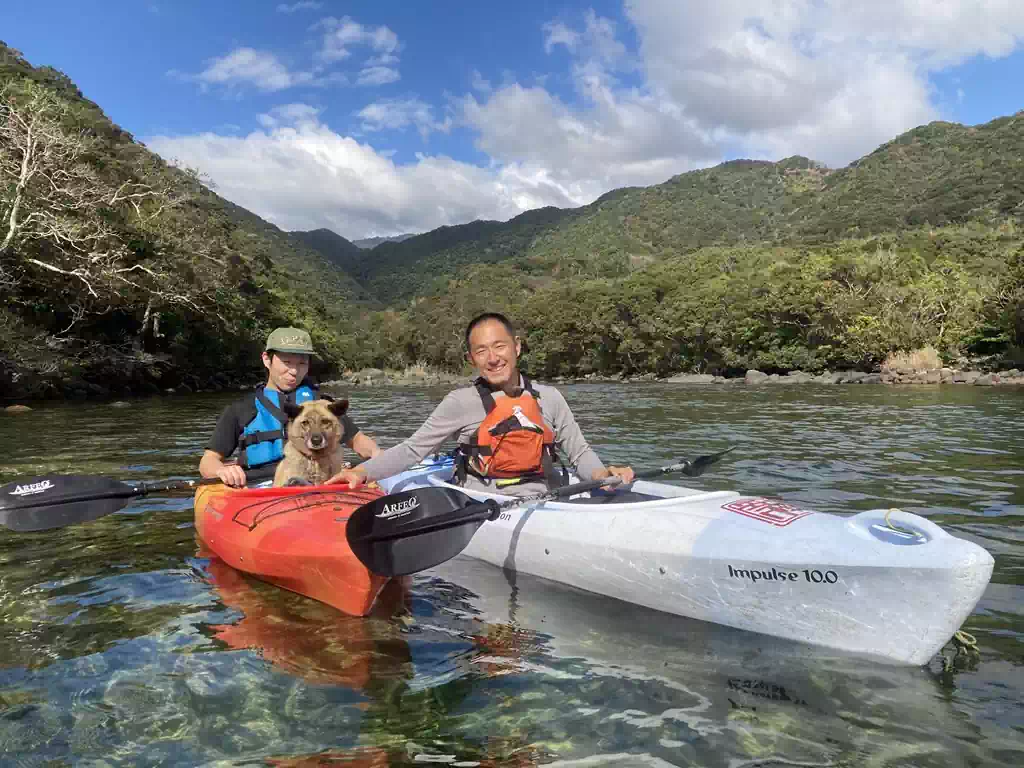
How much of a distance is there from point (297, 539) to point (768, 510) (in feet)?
8.77

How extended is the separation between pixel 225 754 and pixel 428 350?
223ft

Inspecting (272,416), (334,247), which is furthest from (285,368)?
(334,247)

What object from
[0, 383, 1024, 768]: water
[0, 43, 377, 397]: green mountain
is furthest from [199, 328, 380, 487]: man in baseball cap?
[0, 43, 377, 397]: green mountain

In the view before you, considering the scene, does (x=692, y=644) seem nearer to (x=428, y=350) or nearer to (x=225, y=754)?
(x=225, y=754)

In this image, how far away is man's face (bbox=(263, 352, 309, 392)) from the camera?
5301mm

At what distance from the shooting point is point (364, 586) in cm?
373

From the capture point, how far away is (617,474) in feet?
14.9

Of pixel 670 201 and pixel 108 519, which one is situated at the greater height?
pixel 670 201

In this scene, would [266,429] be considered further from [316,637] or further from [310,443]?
[316,637]

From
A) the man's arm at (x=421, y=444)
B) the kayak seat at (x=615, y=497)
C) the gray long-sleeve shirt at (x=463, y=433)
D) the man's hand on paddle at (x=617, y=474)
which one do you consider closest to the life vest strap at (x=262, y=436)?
the man's arm at (x=421, y=444)

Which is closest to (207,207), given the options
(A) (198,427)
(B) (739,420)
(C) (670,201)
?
(A) (198,427)

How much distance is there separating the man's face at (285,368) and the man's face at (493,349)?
152 centimetres

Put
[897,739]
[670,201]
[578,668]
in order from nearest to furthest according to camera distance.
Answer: [897,739] → [578,668] → [670,201]

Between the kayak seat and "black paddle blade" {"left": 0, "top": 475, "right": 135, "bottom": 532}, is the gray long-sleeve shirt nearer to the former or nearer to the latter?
the kayak seat
